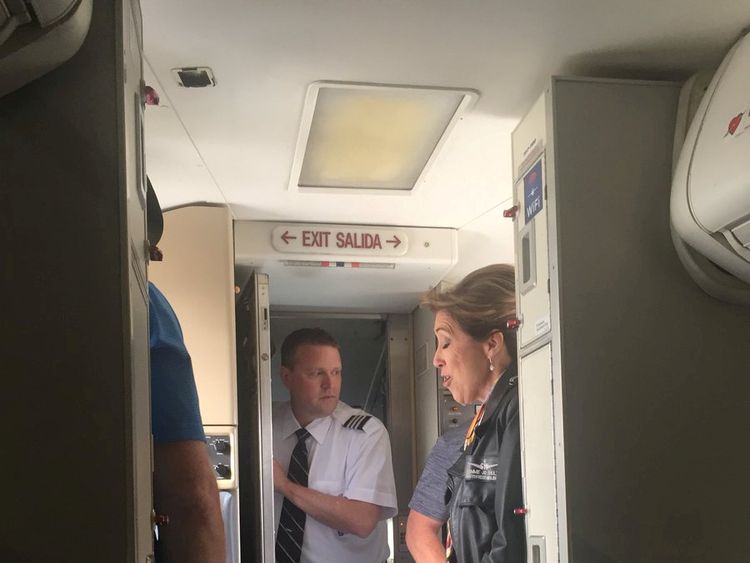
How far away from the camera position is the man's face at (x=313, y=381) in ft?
19.4

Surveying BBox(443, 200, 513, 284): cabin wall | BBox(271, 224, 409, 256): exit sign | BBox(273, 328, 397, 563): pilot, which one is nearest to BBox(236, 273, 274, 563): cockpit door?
BBox(271, 224, 409, 256): exit sign

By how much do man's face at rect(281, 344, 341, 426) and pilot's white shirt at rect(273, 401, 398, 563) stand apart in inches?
2.5

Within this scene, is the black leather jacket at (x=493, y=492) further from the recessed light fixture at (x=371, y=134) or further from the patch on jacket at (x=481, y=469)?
the recessed light fixture at (x=371, y=134)

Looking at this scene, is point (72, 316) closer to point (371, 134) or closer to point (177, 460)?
point (177, 460)

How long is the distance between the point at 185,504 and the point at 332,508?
3.16 meters

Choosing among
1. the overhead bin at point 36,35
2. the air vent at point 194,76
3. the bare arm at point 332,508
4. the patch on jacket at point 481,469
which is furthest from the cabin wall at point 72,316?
the bare arm at point 332,508

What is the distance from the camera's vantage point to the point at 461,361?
4.96m

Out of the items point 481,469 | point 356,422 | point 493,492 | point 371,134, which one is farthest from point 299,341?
point 371,134

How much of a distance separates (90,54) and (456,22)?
1.16m

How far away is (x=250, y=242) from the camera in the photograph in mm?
4582

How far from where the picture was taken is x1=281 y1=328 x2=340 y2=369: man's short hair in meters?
6.09

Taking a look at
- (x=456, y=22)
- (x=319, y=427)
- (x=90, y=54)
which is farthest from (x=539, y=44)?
(x=319, y=427)

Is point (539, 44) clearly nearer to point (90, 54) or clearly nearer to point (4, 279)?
point (90, 54)

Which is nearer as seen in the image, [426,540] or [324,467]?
[426,540]
